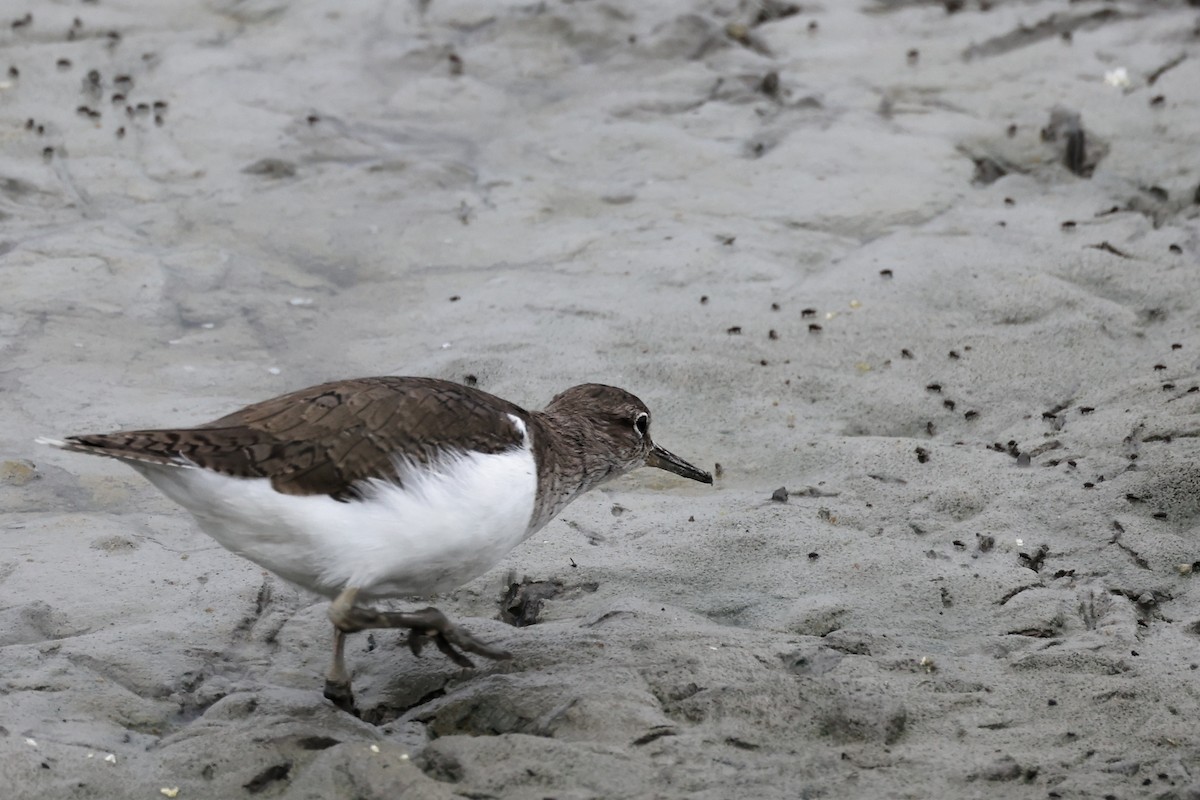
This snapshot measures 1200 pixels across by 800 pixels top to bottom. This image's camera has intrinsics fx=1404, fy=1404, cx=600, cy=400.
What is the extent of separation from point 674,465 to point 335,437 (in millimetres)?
1636

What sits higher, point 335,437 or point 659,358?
point 335,437

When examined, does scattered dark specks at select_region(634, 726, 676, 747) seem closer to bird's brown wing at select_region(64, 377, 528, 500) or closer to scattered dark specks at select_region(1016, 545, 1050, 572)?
bird's brown wing at select_region(64, 377, 528, 500)

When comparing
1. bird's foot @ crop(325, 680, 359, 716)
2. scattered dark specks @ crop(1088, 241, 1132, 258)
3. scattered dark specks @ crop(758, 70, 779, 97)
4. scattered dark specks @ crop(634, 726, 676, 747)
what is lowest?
bird's foot @ crop(325, 680, 359, 716)

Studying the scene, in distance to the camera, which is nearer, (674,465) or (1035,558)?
(1035,558)

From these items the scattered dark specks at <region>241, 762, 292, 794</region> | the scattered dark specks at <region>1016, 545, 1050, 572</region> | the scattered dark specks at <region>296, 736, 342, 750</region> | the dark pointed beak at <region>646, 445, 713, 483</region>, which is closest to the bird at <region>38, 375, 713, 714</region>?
the scattered dark specks at <region>296, 736, 342, 750</region>

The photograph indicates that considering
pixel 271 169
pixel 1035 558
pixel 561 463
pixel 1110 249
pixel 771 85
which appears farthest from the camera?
pixel 771 85

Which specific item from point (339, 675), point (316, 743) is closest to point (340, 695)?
point (339, 675)

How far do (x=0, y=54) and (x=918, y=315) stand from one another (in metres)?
5.98

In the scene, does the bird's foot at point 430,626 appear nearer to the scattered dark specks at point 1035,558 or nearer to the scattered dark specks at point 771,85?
the scattered dark specks at point 1035,558

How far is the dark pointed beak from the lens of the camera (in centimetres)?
545

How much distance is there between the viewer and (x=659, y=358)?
649 cm

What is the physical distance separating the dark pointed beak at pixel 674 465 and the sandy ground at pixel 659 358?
166 mm

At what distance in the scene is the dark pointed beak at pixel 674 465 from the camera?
215 inches

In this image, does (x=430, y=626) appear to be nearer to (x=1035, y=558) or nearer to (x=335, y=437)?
(x=335, y=437)
